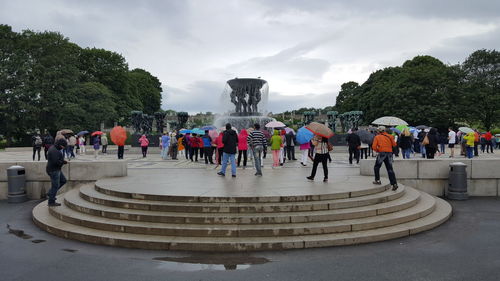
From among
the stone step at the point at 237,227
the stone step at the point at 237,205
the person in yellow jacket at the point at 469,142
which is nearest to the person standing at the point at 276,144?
the stone step at the point at 237,205

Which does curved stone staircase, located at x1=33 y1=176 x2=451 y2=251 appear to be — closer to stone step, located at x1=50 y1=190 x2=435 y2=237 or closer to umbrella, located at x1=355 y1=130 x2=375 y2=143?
stone step, located at x1=50 y1=190 x2=435 y2=237

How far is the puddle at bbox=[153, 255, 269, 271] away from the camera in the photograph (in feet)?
17.2

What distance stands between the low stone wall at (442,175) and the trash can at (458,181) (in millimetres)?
446

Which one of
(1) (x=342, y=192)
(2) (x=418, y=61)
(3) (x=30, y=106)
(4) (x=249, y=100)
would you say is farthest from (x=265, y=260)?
(2) (x=418, y=61)

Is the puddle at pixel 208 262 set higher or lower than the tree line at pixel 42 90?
lower

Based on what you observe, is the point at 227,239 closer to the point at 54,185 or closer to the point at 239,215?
the point at 239,215

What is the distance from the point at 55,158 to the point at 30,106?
34397 mm

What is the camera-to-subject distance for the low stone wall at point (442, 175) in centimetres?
1046

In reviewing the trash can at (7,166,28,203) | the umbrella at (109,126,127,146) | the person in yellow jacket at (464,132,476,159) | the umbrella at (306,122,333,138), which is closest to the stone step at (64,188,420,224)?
the umbrella at (306,122,333,138)

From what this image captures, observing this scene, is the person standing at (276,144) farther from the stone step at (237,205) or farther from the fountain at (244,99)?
the fountain at (244,99)

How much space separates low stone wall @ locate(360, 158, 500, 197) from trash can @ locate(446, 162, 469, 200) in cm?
45

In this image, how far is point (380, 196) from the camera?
7.90 metres

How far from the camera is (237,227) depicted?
632 centimetres

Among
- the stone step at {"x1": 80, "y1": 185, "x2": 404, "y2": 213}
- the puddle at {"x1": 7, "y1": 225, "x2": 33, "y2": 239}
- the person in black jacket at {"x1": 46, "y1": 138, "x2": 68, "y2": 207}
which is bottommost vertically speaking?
the puddle at {"x1": 7, "y1": 225, "x2": 33, "y2": 239}
